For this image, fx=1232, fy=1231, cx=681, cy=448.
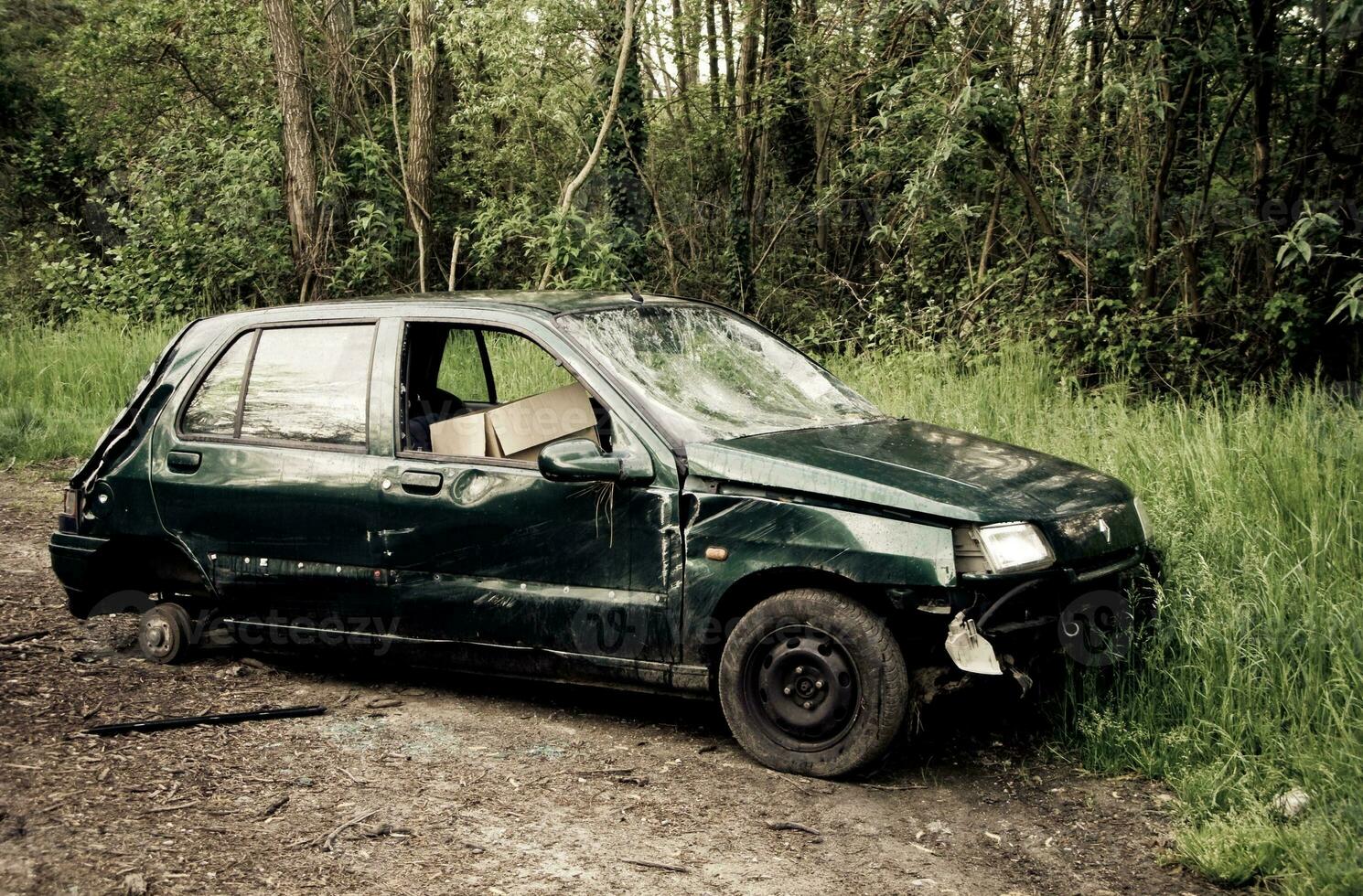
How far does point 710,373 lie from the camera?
5.24 metres

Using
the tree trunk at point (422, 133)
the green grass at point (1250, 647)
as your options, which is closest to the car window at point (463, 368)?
the green grass at point (1250, 647)

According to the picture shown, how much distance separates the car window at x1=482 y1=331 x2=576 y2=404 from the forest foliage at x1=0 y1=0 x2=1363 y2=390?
3.11m

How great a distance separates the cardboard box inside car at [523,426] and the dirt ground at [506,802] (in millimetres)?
1134

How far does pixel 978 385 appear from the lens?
942cm

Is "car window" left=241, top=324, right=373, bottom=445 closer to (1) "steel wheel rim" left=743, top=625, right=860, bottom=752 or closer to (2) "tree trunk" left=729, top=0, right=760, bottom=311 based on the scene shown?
(1) "steel wheel rim" left=743, top=625, right=860, bottom=752

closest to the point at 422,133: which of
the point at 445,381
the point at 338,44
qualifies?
the point at 338,44

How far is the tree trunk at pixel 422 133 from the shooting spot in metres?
17.1

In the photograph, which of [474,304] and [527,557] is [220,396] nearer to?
[474,304]

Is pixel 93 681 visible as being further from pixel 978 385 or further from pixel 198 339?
pixel 978 385

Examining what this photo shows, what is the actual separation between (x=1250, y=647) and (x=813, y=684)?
169 centimetres

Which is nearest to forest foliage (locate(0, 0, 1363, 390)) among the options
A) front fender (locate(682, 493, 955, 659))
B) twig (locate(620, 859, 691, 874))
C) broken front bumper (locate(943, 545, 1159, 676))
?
broken front bumper (locate(943, 545, 1159, 676))

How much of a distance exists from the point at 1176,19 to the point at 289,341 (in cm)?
823

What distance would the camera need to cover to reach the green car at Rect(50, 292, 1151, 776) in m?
4.28

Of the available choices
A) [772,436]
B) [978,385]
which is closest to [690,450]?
[772,436]
